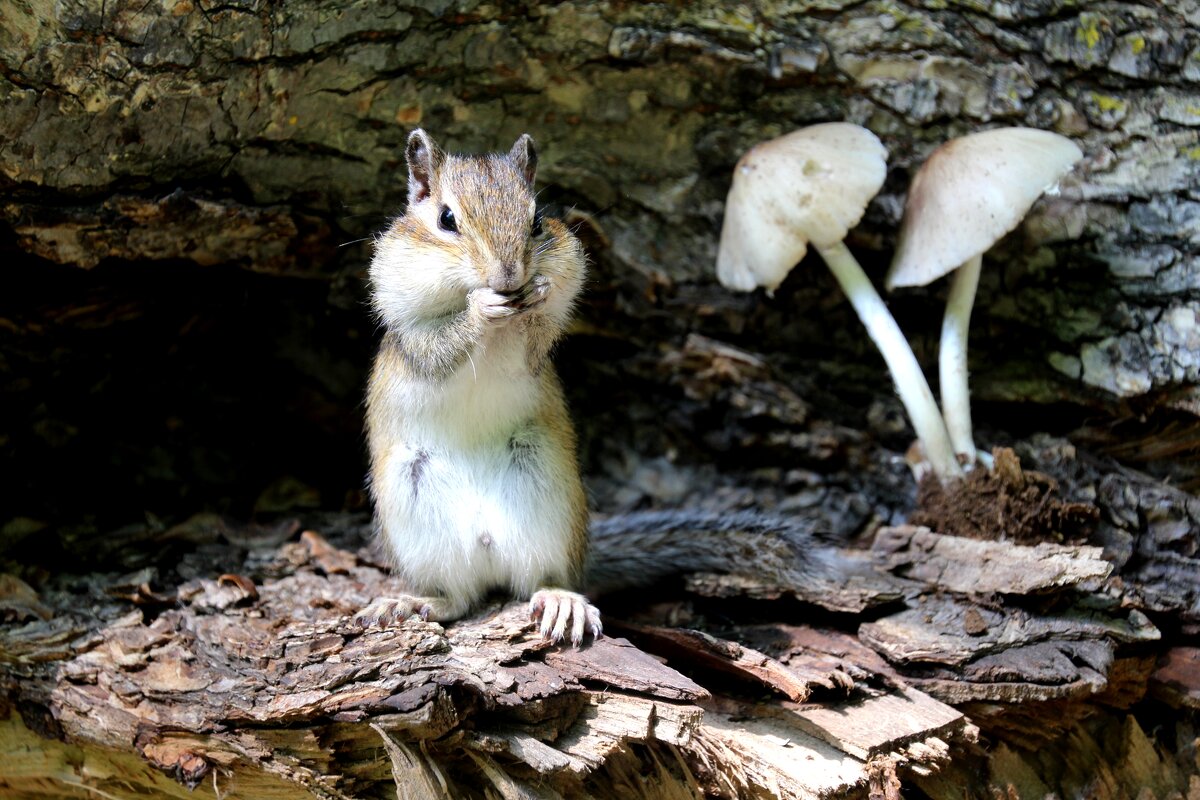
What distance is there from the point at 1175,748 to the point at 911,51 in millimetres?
2352

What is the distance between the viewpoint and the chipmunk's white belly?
2975 millimetres

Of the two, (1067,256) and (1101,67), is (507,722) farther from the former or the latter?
(1101,67)

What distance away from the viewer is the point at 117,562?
3.56m

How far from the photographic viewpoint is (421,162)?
3.01m

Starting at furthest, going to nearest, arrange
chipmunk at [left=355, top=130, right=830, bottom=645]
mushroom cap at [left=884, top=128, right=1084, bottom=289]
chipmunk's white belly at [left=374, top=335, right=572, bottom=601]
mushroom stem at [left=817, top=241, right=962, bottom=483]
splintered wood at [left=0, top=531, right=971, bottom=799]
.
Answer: mushroom stem at [left=817, top=241, right=962, bottom=483] < mushroom cap at [left=884, top=128, right=1084, bottom=289] < chipmunk's white belly at [left=374, top=335, right=572, bottom=601] < chipmunk at [left=355, top=130, right=830, bottom=645] < splintered wood at [left=0, top=531, right=971, bottom=799]

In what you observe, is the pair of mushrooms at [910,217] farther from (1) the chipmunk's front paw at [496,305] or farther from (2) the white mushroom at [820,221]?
(1) the chipmunk's front paw at [496,305]

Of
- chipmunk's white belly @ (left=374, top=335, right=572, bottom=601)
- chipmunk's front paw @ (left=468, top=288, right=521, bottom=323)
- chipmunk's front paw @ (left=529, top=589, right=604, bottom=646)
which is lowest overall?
chipmunk's front paw @ (left=529, top=589, right=604, bottom=646)

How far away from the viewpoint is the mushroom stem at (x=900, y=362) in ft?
11.3

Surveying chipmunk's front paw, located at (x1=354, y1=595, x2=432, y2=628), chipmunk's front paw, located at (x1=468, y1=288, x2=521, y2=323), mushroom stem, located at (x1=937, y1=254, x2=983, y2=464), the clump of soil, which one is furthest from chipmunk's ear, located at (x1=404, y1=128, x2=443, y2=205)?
the clump of soil

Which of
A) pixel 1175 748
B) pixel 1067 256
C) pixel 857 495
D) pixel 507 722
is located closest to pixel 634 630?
pixel 507 722

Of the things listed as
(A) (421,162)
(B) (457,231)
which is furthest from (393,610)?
(A) (421,162)

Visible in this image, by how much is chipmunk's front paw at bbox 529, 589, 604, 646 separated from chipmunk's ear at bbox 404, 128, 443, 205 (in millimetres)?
1182

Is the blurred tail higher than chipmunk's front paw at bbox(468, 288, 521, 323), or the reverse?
chipmunk's front paw at bbox(468, 288, 521, 323)

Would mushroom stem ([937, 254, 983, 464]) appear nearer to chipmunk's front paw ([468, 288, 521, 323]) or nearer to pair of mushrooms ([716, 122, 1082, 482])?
pair of mushrooms ([716, 122, 1082, 482])
